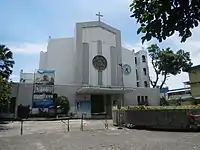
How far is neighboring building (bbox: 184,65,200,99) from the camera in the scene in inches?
1089

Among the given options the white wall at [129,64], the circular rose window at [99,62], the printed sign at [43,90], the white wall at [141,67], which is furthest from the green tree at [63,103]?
the white wall at [141,67]

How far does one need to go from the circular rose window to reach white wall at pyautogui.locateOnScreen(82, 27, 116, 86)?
0.45 metres

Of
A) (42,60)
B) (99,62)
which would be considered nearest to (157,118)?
(99,62)

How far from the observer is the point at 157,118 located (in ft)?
48.8

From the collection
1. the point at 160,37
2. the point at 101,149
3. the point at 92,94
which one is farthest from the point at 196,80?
the point at 160,37

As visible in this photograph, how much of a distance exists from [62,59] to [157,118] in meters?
24.0

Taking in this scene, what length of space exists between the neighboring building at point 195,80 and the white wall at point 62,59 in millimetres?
17022

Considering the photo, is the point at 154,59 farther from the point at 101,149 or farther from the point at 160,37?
the point at 160,37

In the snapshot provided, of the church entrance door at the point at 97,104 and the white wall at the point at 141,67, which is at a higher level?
the white wall at the point at 141,67

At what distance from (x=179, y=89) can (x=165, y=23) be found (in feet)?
170

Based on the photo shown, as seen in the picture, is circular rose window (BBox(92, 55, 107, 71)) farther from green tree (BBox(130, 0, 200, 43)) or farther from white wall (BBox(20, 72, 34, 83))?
green tree (BBox(130, 0, 200, 43))

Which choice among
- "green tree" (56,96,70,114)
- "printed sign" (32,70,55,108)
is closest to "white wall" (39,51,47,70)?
"printed sign" (32,70,55,108)

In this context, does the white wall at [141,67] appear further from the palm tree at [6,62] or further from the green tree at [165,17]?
the green tree at [165,17]

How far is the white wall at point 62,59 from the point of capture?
34.9 metres
